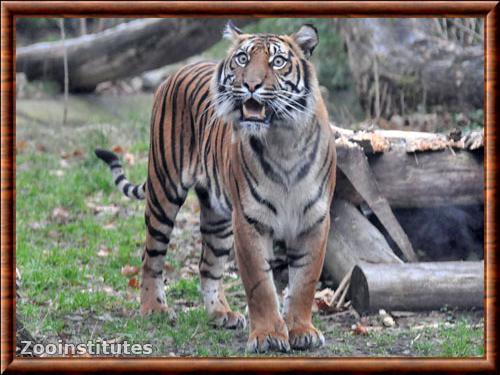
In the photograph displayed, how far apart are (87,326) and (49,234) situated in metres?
1.81

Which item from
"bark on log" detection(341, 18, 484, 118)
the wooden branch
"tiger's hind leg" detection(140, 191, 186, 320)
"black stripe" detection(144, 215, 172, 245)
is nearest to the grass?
"tiger's hind leg" detection(140, 191, 186, 320)

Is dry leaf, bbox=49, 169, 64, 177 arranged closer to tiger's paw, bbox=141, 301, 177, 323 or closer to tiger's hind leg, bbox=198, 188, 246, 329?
tiger's hind leg, bbox=198, 188, 246, 329

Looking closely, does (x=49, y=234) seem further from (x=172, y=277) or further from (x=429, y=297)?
(x=429, y=297)

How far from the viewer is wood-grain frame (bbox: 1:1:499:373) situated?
15.1 ft

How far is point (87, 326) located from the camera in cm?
557

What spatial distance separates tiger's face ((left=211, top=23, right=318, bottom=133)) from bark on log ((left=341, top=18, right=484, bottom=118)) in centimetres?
177

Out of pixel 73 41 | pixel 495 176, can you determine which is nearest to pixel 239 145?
pixel 495 176

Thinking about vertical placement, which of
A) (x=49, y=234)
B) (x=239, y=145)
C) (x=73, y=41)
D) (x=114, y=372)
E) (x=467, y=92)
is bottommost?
(x=114, y=372)

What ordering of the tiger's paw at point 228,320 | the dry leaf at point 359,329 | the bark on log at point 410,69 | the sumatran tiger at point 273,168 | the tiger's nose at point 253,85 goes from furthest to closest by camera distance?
the bark on log at point 410,69
the tiger's paw at point 228,320
the dry leaf at point 359,329
the sumatran tiger at point 273,168
the tiger's nose at point 253,85

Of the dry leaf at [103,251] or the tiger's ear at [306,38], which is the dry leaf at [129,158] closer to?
the dry leaf at [103,251]

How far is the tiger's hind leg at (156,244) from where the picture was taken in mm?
6180

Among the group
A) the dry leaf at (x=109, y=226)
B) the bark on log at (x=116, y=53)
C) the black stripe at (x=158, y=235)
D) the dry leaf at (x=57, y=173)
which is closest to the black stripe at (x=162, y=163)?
the black stripe at (x=158, y=235)

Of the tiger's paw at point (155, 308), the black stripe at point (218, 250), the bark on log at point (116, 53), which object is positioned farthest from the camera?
the bark on log at point (116, 53)

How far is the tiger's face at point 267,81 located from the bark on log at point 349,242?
5.00 ft
